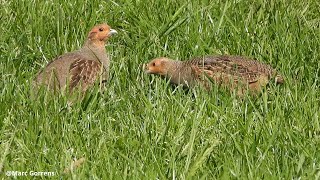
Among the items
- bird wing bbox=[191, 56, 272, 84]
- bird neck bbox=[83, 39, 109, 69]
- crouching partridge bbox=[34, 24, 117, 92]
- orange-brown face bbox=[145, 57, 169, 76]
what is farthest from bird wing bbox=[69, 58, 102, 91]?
bird wing bbox=[191, 56, 272, 84]

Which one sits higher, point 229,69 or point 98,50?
point 98,50

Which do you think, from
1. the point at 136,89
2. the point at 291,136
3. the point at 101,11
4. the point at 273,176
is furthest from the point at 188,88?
the point at 273,176

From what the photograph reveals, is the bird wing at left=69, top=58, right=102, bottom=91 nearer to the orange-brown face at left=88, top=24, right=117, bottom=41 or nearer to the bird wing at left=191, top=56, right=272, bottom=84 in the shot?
the orange-brown face at left=88, top=24, right=117, bottom=41

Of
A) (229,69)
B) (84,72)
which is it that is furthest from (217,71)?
(84,72)

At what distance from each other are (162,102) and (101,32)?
1711 mm

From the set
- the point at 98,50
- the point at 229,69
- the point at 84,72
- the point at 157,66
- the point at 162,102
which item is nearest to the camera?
the point at 162,102

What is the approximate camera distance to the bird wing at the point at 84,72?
754cm

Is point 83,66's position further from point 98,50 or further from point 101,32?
point 101,32

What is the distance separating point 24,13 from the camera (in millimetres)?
8633

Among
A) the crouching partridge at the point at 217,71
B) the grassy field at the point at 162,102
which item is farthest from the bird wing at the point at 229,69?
the grassy field at the point at 162,102

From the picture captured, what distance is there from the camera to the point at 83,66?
7.77 meters

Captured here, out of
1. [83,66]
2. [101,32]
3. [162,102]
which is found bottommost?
[162,102]

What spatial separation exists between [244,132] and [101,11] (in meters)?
3.02

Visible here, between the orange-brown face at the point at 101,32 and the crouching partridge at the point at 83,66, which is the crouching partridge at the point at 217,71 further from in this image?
the orange-brown face at the point at 101,32
